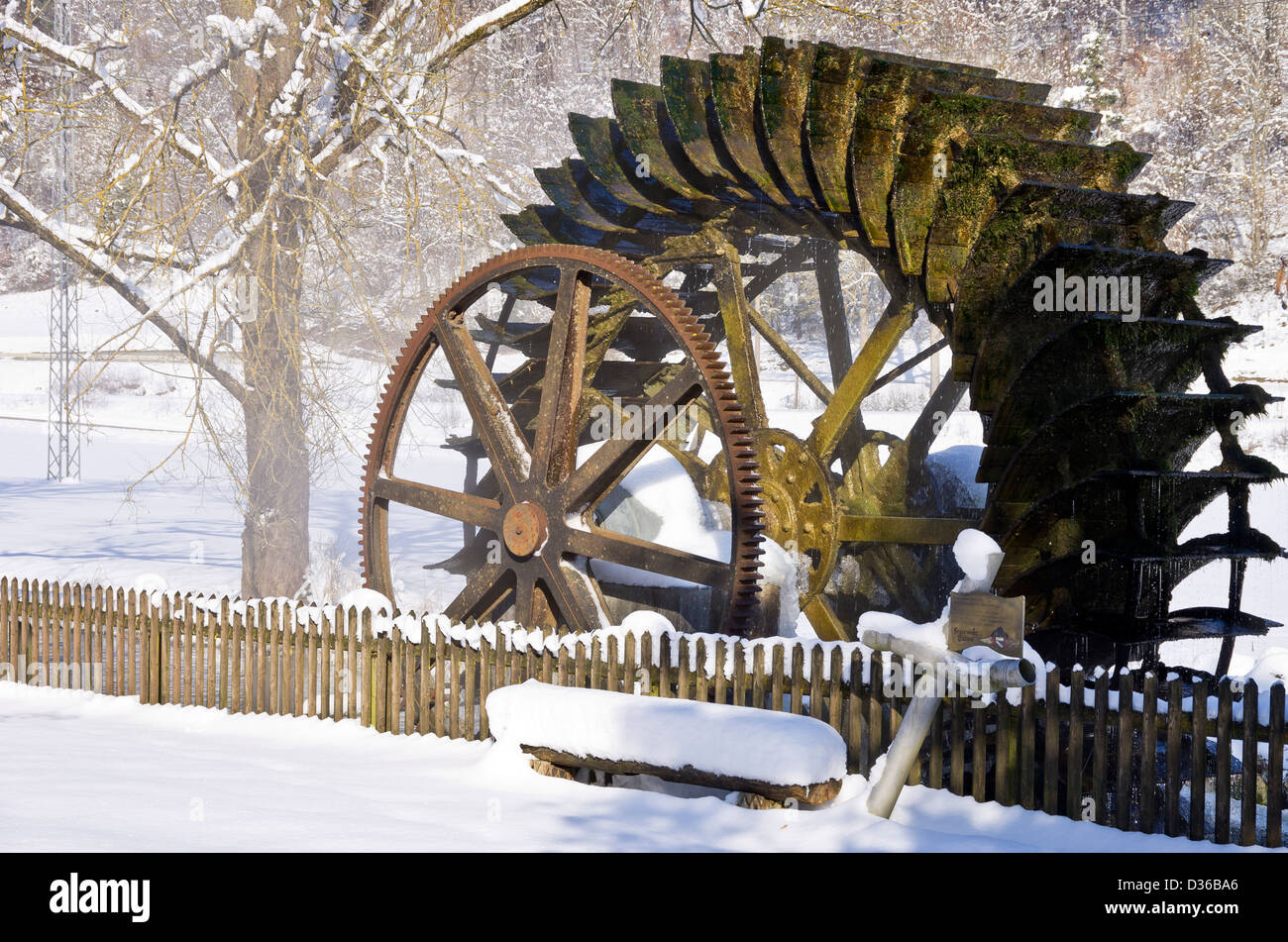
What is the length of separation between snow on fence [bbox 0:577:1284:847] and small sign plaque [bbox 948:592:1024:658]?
2.57 ft

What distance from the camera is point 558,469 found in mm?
8617

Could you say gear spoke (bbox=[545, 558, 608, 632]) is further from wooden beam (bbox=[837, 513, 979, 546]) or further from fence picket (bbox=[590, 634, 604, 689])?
wooden beam (bbox=[837, 513, 979, 546])

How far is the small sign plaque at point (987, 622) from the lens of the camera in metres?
5.56

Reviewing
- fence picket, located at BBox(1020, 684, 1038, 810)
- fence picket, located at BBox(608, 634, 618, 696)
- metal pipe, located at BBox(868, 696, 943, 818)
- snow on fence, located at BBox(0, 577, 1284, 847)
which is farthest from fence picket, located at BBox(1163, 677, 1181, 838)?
fence picket, located at BBox(608, 634, 618, 696)

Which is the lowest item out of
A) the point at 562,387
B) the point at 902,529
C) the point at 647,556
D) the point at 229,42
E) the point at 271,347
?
the point at 647,556

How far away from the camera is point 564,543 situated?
8492mm

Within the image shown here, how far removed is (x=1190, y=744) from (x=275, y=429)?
9.26 meters

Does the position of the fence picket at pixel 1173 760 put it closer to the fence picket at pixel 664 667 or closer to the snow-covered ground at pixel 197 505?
the fence picket at pixel 664 667

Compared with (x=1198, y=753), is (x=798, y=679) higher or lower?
higher

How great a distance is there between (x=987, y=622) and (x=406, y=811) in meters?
2.76

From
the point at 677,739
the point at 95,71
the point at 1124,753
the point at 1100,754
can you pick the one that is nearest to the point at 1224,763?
the point at 1124,753

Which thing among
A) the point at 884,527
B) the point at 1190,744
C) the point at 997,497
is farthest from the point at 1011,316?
the point at 1190,744

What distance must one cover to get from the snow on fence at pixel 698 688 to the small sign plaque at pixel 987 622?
2.57 ft

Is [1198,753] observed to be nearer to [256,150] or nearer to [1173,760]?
Result: [1173,760]
